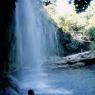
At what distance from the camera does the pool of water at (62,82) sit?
15.7 m

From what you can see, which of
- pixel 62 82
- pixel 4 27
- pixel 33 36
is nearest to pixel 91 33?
pixel 33 36

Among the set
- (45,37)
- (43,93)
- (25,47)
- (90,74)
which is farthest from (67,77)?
(45,37)

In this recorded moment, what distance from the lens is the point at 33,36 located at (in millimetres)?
31281

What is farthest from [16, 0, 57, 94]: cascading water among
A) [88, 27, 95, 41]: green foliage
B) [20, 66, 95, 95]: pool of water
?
[88, 27, 95, 41]: green foliage

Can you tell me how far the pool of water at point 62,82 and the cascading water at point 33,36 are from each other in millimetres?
2411

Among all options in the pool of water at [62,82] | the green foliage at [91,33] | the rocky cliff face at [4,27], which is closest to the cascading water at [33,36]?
the pool of water at [62,82]

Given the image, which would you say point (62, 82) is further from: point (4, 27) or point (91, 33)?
point (91, 33)

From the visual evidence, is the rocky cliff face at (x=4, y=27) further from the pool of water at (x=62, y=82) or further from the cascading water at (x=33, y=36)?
the cascading water at (x=33, y=36)

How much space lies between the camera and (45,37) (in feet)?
113

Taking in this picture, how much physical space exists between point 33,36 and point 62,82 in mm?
12541

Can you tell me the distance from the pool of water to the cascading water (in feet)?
7.91

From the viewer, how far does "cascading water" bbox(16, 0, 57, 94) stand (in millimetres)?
26859

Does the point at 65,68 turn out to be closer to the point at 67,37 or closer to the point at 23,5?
the point at 23,5

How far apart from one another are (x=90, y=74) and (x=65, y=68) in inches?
148
